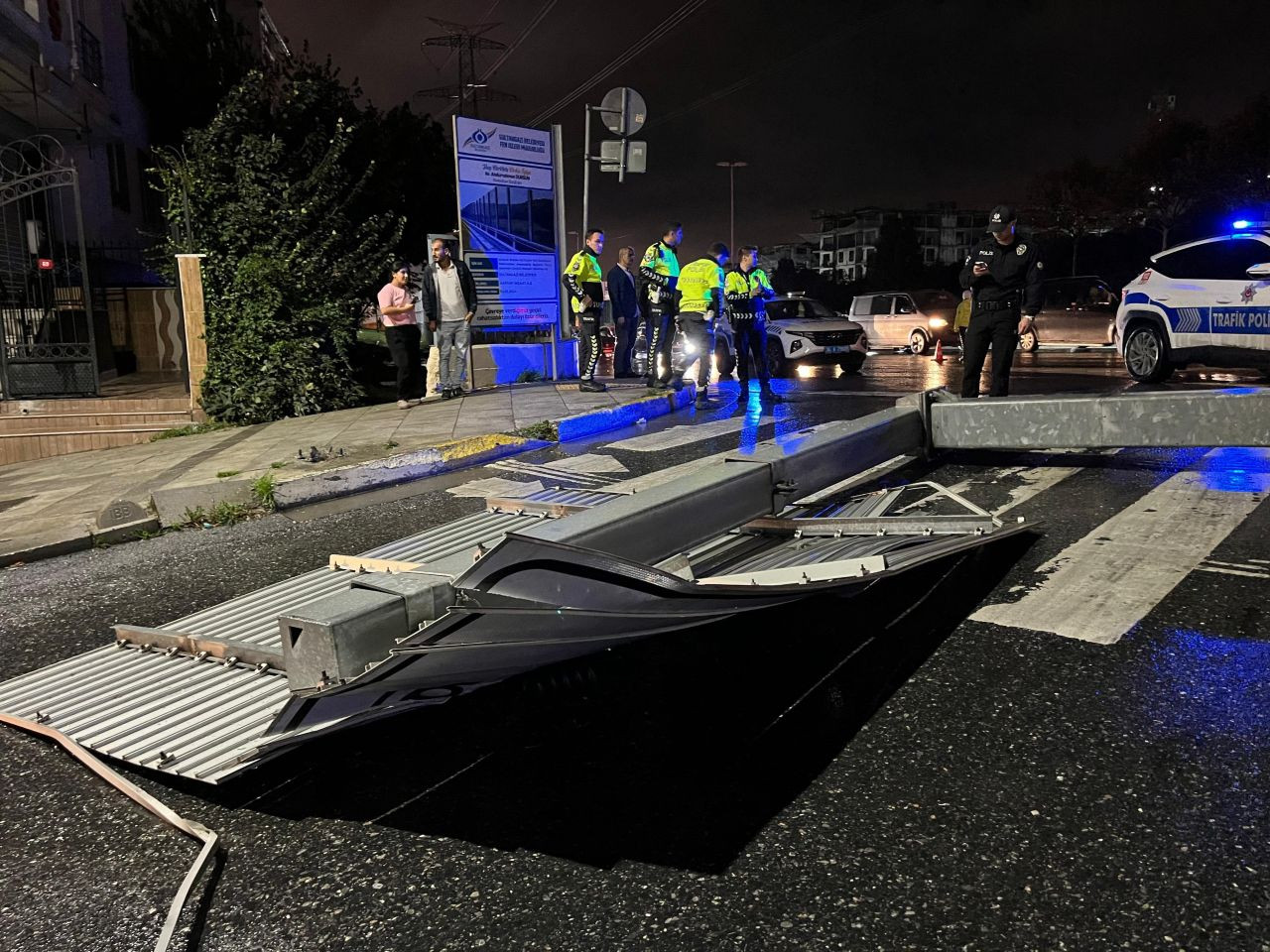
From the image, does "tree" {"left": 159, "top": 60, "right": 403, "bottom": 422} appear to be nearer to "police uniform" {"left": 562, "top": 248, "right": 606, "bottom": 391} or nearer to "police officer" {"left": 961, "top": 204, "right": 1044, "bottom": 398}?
"police uniform" {"left": 562, "top": 248, "right": 606, "bottom": 391}

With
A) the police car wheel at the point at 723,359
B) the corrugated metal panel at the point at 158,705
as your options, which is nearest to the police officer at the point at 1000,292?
the corrugated metal panel at the point at 158,705

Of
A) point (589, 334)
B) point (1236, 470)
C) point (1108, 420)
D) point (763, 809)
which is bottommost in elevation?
point (763, 809)

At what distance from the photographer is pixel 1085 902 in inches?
81.2

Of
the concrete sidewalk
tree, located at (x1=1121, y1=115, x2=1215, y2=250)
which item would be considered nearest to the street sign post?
the concrete sidewalk

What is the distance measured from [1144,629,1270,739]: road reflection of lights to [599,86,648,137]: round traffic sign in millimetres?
11471

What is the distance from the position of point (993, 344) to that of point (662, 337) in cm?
498

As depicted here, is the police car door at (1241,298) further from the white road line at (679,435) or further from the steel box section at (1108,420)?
the steel box section at (1108,420)

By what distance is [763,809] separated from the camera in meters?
2.48

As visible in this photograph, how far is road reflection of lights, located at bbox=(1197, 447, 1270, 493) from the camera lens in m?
6.05

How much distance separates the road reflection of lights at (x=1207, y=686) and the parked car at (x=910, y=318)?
798 inches

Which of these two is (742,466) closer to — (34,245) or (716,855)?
(716,855)

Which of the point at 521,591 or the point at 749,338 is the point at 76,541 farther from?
the point at 749,338

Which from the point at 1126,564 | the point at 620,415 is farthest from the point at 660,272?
the point at 1126,564

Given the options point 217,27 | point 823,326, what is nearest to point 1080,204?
point 823,326
